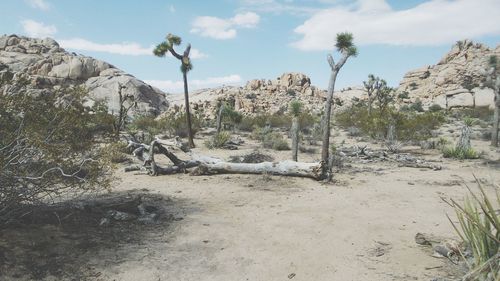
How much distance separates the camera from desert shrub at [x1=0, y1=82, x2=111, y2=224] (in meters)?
5.81

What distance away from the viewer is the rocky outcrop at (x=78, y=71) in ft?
162

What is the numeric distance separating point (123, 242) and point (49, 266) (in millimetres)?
1364

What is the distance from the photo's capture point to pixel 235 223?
816 cm

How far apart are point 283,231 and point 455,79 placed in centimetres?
6652

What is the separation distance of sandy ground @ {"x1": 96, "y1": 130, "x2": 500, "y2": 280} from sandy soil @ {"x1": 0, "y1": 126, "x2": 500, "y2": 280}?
2 cm

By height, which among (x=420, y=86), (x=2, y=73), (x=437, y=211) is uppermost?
(x=420, y=86)

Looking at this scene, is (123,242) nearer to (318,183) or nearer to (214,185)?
(214,185)

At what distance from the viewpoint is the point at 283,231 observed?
7691mm

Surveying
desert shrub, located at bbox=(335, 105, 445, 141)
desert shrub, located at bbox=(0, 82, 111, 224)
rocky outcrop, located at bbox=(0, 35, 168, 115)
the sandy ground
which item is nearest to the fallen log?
the sandy ground

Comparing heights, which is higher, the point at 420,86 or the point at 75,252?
the point at 420,86

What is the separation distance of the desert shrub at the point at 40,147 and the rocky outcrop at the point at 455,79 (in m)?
55.1

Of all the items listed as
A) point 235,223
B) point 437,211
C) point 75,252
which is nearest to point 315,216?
point 235,223

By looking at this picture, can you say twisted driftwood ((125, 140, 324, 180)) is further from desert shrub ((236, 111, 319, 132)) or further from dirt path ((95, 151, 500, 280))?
desert shrub ((236, 111, 319, 132))

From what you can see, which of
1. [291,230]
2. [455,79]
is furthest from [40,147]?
[455,79]
